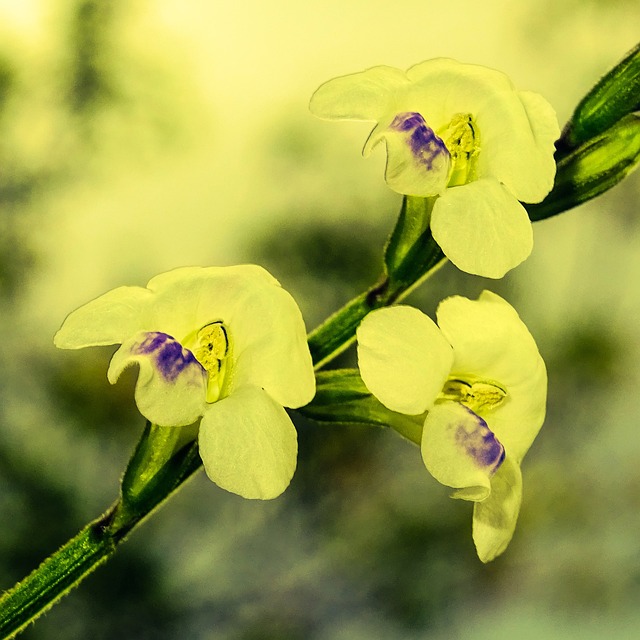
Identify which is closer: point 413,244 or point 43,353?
point 413,244

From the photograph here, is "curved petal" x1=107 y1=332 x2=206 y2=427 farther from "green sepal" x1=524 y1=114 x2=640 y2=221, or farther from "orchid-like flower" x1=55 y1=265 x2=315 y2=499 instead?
"green sepal" x1=524 y1=114 x2=640 y2=221

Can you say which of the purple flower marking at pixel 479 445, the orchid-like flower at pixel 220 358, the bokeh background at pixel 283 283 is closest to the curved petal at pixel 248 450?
the orchid-like flower at pixel 220 358

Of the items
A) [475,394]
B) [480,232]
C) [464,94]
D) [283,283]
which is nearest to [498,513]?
Result: [475,394]

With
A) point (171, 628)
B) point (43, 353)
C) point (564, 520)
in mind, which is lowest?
point (564, 520)

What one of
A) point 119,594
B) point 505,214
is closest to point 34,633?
point 119,594

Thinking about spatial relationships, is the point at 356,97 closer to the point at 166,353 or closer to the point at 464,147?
the point at 464,147

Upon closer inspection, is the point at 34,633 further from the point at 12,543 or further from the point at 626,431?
the point at 626,431

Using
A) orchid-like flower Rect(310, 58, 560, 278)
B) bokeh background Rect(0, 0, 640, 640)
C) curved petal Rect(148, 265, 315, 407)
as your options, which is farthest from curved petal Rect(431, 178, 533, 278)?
bokeh background Rect(0, 0, 640, 640)
